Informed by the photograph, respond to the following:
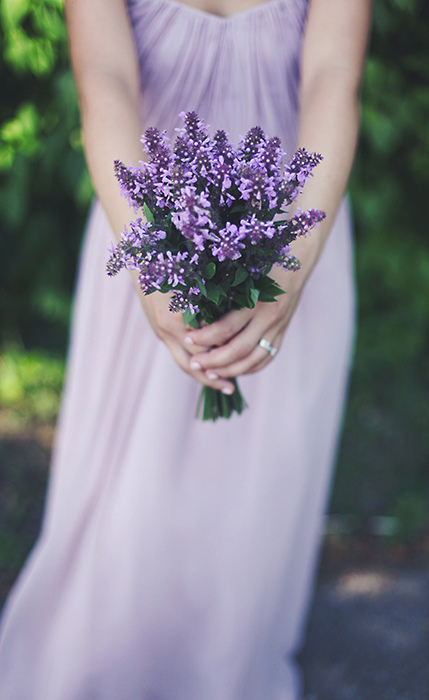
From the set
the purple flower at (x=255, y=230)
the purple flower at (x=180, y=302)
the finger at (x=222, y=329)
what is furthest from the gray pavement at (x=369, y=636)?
the purple flower at (x=255, y=230)

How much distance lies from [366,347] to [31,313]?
2.25 m

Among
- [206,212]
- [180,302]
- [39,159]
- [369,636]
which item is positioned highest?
[39,159]

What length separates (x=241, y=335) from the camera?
1159 millimetres

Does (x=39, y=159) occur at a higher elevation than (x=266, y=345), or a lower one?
higher

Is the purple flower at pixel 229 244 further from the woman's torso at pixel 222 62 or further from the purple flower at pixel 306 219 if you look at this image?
the woman's torso at pixel 222 62

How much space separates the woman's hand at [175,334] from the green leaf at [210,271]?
21 centimetres

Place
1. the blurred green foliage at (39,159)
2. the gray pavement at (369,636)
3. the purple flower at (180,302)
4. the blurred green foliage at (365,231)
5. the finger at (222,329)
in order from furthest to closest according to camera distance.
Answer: the blurred green foliage at (365,231) → the blurred green foliage at (39,159) → the gray pavement at (369,636) → the finger at (222,329) → the purple flower at (180,302)

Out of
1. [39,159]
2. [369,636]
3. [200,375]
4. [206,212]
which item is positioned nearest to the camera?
[206,212]

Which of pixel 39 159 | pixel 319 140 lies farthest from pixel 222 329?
pixel 39 159

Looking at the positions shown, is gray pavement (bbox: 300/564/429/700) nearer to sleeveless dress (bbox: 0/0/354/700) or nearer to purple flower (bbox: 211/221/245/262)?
sleeveless dress (bbox: 0/0/354/700)

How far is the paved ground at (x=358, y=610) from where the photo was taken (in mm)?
1956

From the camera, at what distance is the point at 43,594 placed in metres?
1.75

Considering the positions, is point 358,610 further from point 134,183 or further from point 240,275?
point 134,183

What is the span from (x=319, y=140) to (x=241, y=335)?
50cm
